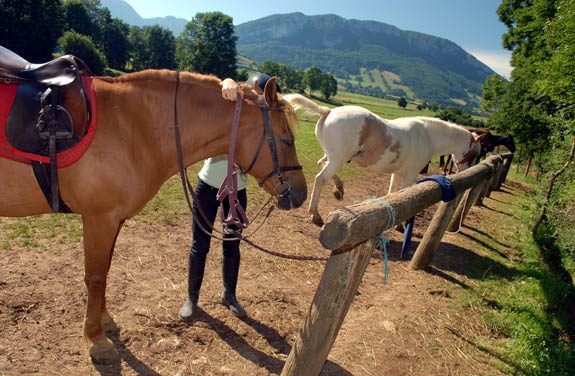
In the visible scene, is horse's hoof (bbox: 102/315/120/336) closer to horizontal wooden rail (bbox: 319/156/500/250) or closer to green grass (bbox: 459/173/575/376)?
horizontal wooden rail (bbox: 319/156/500/250)

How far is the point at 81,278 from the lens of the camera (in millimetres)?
3799

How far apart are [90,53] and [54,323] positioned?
1827 inches

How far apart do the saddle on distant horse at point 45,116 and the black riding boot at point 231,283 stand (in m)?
1.68

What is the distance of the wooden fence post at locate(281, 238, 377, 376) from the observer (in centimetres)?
214

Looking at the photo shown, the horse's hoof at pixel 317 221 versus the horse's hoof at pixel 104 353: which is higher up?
the horse's hoof at pixel 317 221

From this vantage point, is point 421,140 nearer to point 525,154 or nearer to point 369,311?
point 369,311

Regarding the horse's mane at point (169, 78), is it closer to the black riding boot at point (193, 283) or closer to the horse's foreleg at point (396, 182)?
the black riding boot at point (193, 283)

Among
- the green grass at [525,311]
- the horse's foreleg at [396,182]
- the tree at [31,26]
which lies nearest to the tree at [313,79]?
the tree at [31,26]

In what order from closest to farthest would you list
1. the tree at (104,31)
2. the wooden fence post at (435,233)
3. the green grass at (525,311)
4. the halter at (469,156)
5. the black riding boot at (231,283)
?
the black riding boot at (231,283) → the green grass at (525,311) → the wooden fence post at (435,233) → the halter at (469,156) → the tree at (104,31)

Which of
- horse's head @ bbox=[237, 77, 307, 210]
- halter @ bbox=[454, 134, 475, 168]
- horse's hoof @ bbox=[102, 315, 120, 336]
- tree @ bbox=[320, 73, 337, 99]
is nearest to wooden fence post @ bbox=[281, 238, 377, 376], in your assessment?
horse's head @ bbox=[237, 77, 307, 210]

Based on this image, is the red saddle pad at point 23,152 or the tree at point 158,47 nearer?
the red saddle pad at point 23,152

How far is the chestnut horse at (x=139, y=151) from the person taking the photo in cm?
251

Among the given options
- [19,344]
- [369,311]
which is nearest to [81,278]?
[19,344]

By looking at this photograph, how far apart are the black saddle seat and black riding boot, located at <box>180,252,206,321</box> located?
1.89 meters
